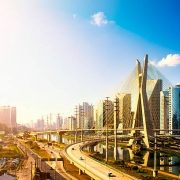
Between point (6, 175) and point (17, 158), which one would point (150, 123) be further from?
point (6, 175)

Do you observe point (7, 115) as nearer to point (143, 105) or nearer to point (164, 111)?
point (164, 111)

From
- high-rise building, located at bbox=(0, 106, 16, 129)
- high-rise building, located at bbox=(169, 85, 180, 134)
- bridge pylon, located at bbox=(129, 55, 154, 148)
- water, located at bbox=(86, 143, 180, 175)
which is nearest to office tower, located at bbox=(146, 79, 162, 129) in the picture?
high-rise building, located at bbox=(169, 85, 180, 134)

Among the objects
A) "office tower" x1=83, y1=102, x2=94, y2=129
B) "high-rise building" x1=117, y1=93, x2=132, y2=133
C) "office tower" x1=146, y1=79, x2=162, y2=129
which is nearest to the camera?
"high-rise building" x1=117, y1=93, x2=132, y2=133

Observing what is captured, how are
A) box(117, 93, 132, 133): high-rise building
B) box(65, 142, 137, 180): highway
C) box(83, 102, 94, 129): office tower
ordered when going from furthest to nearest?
box(83, 102, 94, 129): office tower
box(117, 93, 132, 133): high-rise building
box(65, 142, 137, 180): highway

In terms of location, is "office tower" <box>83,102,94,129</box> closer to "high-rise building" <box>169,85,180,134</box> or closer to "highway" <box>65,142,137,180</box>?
"high-rise building" <box>169,85,180,134</box>

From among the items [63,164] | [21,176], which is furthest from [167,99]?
[21,176]

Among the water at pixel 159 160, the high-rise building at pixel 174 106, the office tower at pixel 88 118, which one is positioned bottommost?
the water at pixel 159 160

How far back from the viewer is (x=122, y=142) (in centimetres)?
8144

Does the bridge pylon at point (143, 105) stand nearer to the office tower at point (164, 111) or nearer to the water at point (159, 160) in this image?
the water at point (159, 160)

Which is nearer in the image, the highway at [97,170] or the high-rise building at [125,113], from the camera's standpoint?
the highway at [97,170]

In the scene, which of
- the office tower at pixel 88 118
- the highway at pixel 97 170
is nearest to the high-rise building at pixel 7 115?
the office tower at pixel 88 118

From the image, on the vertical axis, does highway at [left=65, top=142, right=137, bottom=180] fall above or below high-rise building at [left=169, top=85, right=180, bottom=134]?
below

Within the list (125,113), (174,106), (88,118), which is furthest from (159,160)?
(88,118)

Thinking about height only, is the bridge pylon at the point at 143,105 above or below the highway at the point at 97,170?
above
